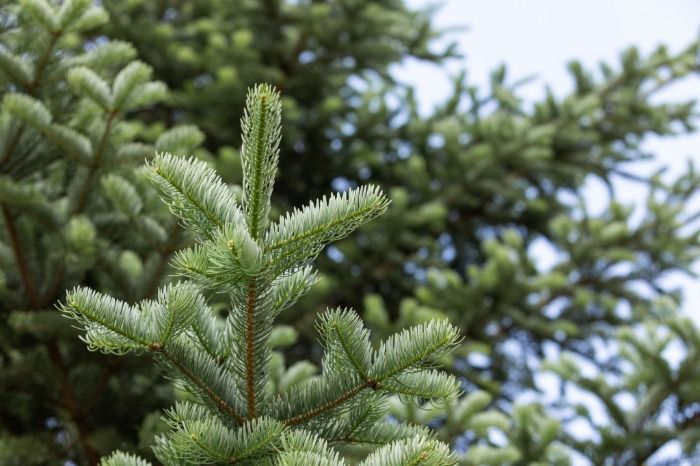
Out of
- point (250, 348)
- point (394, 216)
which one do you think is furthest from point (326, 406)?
point (394, 216)

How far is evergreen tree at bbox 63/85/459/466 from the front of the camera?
118 centimetres

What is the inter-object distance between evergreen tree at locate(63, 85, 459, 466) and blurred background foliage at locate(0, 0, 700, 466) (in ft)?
2.56

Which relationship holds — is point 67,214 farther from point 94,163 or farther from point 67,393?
point 67,393

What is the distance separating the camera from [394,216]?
13.0 feet

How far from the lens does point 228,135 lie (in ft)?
14.2

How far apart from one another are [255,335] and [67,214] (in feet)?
4.37

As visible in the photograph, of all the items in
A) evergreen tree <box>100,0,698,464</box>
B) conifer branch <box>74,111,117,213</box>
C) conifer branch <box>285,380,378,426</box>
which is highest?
evergreen tree <box>100,0,698,464</box>

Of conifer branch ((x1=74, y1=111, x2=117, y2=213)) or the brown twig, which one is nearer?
conifer branch ((x1=74, y1=111, x2=117, y2=213))

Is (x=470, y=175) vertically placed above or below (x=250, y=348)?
above

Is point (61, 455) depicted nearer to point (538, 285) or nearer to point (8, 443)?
point (8, 443)

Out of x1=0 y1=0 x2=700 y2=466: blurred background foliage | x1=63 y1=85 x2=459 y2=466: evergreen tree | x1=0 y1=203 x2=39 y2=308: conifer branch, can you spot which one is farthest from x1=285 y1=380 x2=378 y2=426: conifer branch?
x1=0 y1=203 x2=39 y2=308: conifer branch

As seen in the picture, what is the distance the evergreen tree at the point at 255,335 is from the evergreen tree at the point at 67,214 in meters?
1.01

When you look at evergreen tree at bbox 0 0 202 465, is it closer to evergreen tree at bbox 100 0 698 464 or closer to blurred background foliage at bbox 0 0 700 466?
blurred background foliage at bbox 0 0 700 466

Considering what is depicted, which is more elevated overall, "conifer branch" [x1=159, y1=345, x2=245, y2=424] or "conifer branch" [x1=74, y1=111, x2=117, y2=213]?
"conifer branch" [x1=74, y1=111, x2=117, y2=213]
